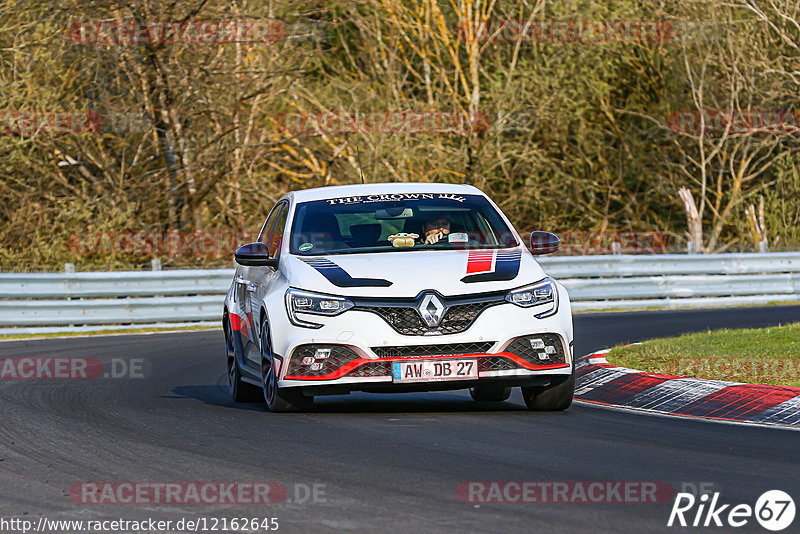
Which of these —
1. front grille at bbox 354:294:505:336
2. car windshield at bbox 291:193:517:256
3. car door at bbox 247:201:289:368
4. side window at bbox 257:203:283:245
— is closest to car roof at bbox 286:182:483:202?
car windshield at bbox 291:193:517:256

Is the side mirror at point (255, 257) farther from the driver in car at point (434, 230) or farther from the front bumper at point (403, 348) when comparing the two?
the driver in car at point (434, 230)

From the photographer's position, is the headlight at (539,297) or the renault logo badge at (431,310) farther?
the headlight at (539,297)

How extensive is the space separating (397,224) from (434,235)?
0.99ft

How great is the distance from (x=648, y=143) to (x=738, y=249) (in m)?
4.23

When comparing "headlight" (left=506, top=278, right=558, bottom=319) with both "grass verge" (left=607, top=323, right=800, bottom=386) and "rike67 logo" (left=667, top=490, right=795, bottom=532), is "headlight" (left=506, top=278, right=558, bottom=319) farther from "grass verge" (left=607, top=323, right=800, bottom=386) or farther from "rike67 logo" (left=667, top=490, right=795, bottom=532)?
"rike67 logo" (left=667, top=490, right=795, bottom=532)

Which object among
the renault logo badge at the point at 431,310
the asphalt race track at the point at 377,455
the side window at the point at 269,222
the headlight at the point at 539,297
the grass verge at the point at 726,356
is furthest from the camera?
the side window at the point at 269,222

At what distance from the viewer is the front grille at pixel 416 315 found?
9.31 metres

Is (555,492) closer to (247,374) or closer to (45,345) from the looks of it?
(247,374)

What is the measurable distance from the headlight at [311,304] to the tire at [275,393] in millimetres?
375

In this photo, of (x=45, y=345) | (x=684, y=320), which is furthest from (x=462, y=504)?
(x=684, y=320)

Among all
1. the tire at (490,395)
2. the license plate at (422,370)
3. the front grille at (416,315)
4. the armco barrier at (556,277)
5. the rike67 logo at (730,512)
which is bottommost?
the armco barrier at (556,277)

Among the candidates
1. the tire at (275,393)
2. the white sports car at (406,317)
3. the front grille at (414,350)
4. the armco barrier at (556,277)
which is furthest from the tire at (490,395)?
the armco barrier at (556,277)

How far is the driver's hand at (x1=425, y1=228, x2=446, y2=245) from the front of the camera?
10.4 meters

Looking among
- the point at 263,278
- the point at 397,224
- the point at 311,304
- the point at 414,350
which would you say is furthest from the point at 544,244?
the point at 263,278
